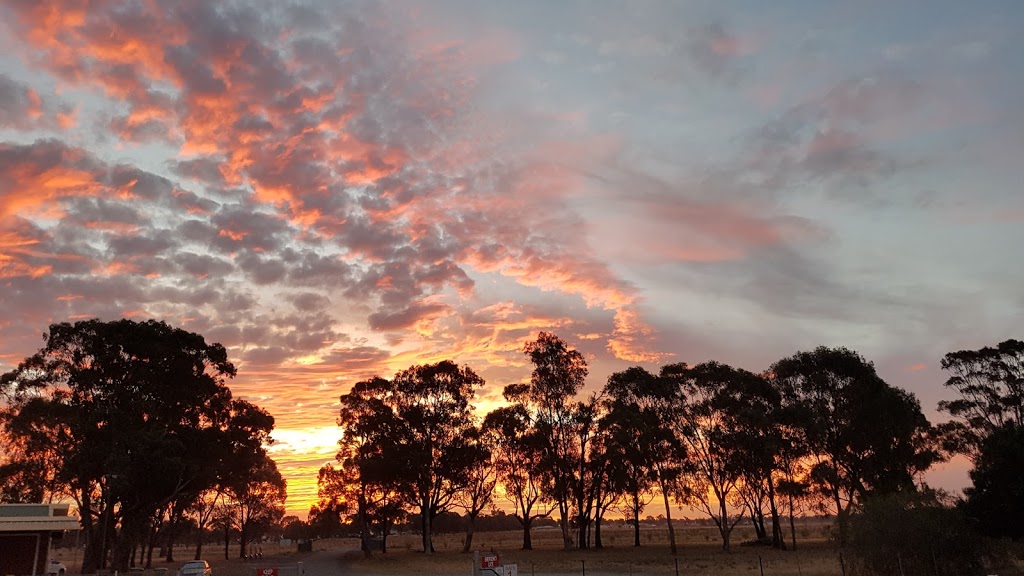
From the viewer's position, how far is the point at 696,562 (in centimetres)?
5166

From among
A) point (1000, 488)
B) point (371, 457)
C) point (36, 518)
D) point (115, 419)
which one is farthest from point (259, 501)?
point (1000, 488)

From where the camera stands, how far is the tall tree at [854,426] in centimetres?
6144

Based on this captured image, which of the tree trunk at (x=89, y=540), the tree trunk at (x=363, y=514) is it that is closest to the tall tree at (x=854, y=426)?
the tree trunk at (x=363, y=514)

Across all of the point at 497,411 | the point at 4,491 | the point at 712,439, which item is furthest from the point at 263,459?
the point at 712,439

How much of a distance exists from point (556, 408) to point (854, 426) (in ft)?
96.2

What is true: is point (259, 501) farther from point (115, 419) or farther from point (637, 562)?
point (637, 562)

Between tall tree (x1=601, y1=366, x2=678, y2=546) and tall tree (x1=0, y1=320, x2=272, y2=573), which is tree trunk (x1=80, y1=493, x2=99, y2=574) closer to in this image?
tall tree (x1=0, y1=320, x2=272, y2=573)

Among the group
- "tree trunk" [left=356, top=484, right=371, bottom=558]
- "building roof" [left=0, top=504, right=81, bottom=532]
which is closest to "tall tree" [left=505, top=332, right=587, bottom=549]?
"tree trunk" [left=356, top=484, right=371, bottom=558]

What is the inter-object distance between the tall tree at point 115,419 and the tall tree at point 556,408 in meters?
33.0

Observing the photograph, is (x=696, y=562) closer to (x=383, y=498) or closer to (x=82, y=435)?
(x=383, y=498)

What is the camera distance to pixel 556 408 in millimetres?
72438


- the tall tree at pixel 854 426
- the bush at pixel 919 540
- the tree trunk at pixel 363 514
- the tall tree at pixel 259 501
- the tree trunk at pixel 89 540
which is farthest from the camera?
the tall tree at pixel 259 501

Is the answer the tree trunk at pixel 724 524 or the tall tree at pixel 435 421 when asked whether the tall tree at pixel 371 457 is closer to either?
the tall tree at pixel 435 421

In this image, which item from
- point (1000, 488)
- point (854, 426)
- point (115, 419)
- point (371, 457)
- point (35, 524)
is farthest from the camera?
point (371, 457)
